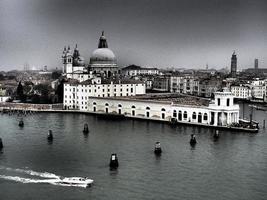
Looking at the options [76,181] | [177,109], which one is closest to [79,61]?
[177,109]

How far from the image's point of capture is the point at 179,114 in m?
14.6

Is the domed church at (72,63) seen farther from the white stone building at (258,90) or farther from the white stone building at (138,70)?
the white stone building at (138,70)

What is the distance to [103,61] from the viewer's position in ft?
77.9

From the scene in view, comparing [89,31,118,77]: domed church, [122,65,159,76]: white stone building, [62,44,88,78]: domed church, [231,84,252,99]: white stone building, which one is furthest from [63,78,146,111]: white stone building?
[122,65,159,76]: white stone building

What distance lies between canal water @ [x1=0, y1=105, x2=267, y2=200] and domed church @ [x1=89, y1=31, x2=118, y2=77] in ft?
33.5

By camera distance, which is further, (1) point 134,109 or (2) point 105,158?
(1) point 134,109

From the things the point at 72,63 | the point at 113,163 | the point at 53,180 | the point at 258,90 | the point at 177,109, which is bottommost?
the point at 53,180

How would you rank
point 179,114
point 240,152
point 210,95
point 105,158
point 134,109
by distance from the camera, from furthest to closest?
1. point 210,95
2. point 134,109
3. point 179,114
4. point 240,152
5. point 105,158

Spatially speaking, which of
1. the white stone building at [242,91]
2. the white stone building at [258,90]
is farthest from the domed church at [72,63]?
the white stone building at [258,90]

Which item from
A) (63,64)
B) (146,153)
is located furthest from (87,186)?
(63,64)

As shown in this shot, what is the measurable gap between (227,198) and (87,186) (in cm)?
196

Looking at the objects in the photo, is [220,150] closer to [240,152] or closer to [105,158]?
[240,152]

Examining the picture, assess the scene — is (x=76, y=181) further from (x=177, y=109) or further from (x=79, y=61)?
(x=79, y=61)

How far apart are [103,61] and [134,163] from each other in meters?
15.2
